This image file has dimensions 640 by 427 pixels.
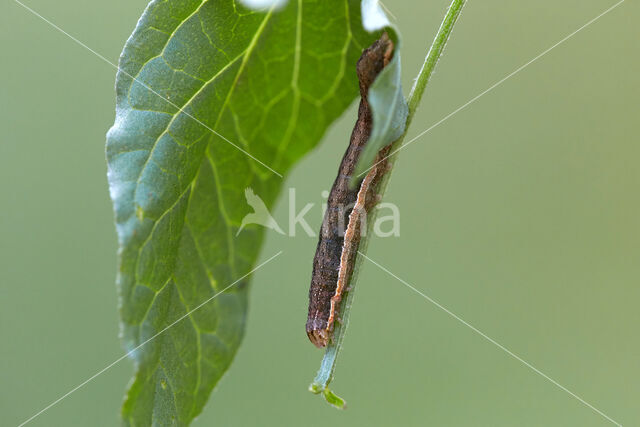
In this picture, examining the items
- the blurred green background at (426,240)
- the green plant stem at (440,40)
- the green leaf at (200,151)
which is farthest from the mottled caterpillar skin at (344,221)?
the blurred green background at (426,240)

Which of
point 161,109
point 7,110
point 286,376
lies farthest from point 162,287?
point 7,110

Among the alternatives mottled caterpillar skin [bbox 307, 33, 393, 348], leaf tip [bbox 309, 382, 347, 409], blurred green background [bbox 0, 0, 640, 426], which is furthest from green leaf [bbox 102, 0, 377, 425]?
blurred green background [bbox 0, 0, 640, 426]

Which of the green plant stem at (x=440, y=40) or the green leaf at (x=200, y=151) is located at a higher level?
the green plant stem at (x=440, y=40)

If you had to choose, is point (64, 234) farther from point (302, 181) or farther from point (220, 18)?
point (220, 18)

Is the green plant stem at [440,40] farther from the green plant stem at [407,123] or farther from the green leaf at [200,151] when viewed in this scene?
the green leaf at [200,151]

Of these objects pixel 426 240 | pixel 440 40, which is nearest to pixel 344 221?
pixel 440 40

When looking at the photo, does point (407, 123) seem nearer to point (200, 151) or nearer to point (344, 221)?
point (200, 151)

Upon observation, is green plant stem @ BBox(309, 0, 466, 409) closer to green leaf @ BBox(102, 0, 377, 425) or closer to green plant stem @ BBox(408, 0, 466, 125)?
green plant stem @ BBox(408, 0, 466, 125)
